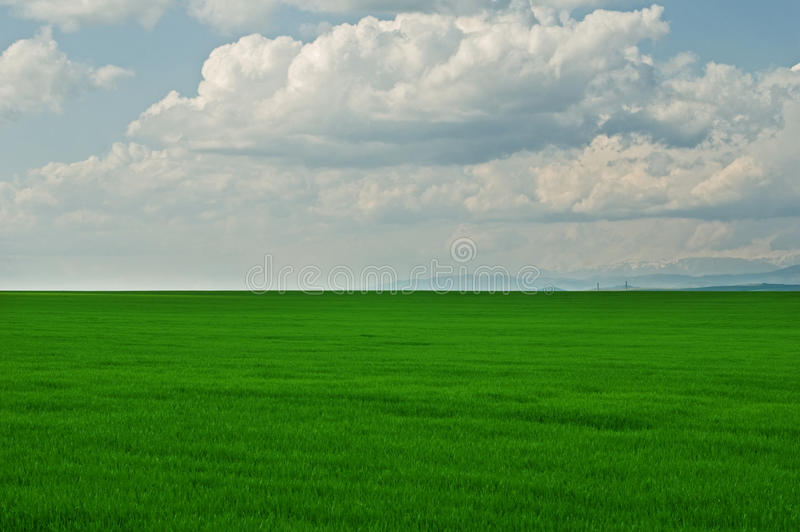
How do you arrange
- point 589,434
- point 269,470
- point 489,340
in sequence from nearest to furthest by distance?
point 269,470, point 589,434, point 489,340

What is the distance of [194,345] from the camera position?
29.7m

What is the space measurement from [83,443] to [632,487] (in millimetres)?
7655

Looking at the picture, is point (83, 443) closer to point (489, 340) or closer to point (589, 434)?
point (589, 434)

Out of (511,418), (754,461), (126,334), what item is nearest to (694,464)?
(754,461)

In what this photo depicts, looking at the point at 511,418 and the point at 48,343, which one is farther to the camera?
the point at 48,343

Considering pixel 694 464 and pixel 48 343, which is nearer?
pixel 694 464

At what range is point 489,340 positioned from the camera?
34469mm

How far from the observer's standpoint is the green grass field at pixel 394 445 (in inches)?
304

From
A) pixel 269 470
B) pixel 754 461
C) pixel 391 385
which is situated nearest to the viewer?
pixel 269 470

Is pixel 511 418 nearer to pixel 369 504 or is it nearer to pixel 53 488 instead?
pixel 369 504

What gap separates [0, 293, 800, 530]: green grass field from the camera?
772 cm

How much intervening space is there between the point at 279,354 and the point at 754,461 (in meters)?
18.1

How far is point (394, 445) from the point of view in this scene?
10.6m

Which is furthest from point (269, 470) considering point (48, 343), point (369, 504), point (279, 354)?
point (48, 343)
